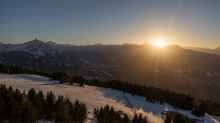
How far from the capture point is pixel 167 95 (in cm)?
6562

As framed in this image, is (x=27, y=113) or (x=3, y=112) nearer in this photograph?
(x=27, y=113)

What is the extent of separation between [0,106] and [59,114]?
26.0 feet

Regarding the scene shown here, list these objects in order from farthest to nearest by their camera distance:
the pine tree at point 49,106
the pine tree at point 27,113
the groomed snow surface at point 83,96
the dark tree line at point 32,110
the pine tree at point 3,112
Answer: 1. the groomed snow surface at point 83,96
2. the pine tree at point 49,106
3. the pine tree at point 3,112
4. the dark tree line at point 32,110
5. the pine tree at point 27,113

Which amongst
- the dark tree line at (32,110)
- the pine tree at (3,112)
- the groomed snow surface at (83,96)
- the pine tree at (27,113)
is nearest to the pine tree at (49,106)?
the dark tree line at (32,110)

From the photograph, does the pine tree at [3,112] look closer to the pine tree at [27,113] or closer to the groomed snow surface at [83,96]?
the pine tree at [27,113]

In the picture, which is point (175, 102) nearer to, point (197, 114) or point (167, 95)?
point (167, 95)

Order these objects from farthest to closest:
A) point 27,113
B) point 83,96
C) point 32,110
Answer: point 83,96, point 32,110, point 27,113

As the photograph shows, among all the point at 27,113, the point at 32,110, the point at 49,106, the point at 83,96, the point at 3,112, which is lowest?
the point at 83,96

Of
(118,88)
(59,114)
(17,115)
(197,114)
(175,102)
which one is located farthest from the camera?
(118,88)

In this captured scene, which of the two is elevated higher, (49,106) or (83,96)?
(49,106)

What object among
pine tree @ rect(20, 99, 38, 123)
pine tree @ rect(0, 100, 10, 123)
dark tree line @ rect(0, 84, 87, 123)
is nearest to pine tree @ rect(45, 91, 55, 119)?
dark tree line @ rect(0, 84, 87, 123)

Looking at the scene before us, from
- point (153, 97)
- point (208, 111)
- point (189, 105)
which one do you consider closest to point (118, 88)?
point (153, 97)

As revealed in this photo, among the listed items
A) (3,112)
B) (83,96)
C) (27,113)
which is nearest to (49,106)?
(27,113)

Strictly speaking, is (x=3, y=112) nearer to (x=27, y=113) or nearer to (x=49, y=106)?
(x=27, y=113)
